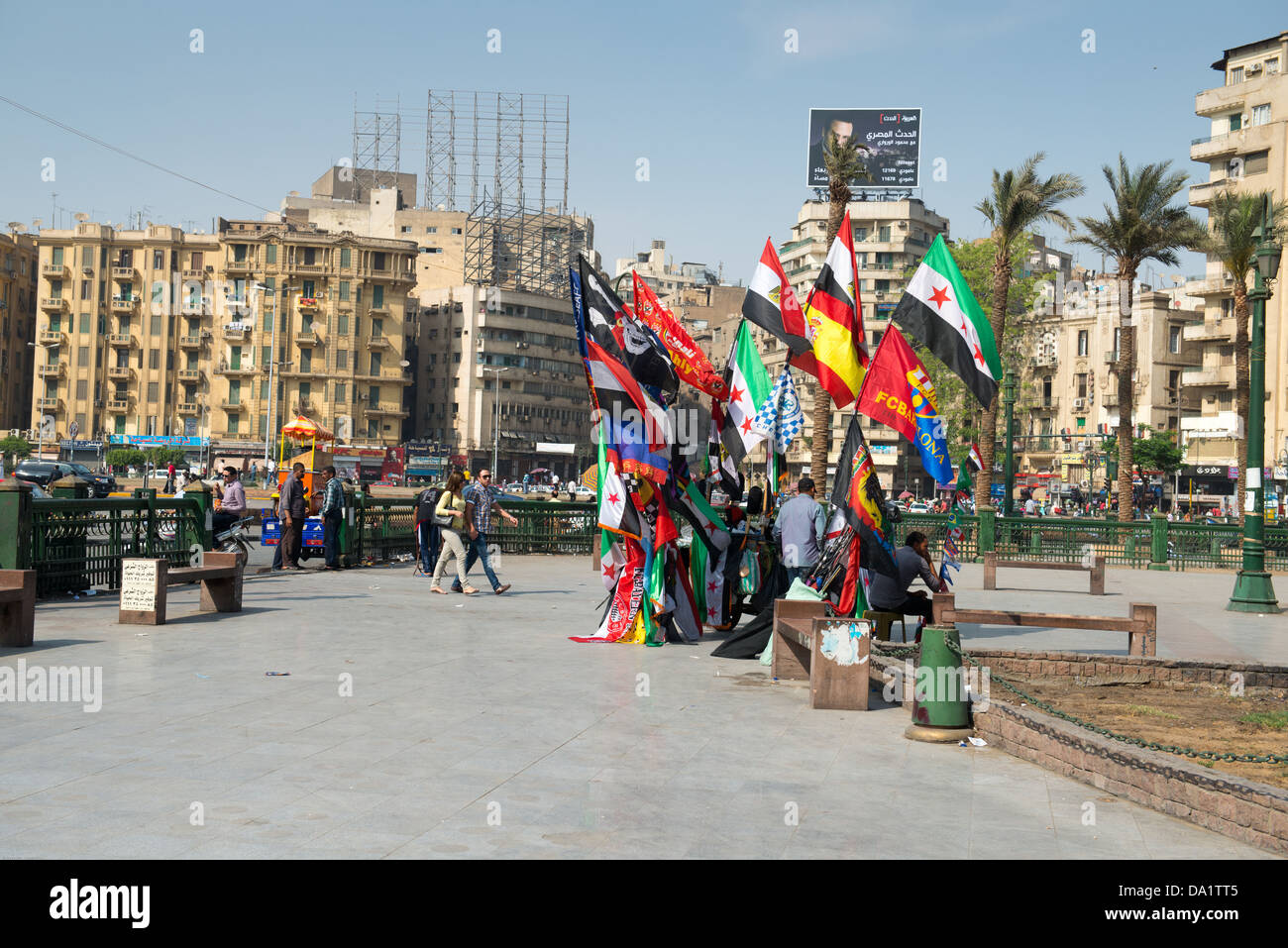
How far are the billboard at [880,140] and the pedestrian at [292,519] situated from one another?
245 feet

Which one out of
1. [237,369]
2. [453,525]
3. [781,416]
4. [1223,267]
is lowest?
[453,525]

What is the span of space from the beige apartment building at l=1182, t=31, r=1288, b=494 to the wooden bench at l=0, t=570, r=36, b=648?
62541 millimetres

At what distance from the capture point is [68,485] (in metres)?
18.9

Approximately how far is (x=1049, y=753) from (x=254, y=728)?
508 centimetres

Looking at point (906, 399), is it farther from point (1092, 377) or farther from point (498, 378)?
point (498, 378)

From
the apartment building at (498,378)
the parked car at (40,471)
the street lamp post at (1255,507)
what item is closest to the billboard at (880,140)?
the apartment building at (498,378)

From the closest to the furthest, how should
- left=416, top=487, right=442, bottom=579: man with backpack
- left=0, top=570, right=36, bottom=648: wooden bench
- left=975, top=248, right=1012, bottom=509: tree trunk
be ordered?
1. left=0, top=570, right=36, bottom=648: wooden bench
2. left=416, top=487, right=442, bottom=579: man with backpack
3. left=975, top=248, right=1012, bottom=509: tree trunk

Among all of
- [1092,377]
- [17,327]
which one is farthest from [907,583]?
[17,327]

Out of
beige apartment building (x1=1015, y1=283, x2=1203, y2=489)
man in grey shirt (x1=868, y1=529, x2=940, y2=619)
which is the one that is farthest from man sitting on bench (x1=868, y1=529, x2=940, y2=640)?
beige apartment building (x1=1015, y1=283, x2=1203, y2=489)

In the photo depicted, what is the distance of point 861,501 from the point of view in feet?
39.2

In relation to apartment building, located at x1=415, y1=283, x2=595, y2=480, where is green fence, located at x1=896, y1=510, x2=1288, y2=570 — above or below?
below

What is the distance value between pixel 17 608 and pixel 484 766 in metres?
6.14

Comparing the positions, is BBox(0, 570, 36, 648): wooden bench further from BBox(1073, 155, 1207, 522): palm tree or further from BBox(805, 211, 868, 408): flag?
BBox(1073, 155, 1207, 522): palm tree

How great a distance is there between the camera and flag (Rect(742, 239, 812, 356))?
1330cm
